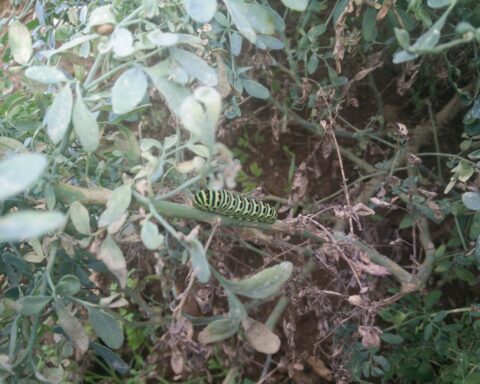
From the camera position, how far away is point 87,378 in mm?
2115

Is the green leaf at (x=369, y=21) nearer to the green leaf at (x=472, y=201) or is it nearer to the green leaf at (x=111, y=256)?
the green leaf at (x=472, y=201)

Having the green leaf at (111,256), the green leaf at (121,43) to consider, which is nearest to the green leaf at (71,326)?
the green leaf at (111,256)

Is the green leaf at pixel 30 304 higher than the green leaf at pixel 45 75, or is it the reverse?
the green leaf at pixel 45 75

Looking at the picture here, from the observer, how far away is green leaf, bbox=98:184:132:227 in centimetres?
80

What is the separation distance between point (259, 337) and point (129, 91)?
0.45m

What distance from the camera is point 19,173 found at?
46cm

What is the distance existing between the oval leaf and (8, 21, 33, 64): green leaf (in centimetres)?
62

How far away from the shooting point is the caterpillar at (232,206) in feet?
3.67

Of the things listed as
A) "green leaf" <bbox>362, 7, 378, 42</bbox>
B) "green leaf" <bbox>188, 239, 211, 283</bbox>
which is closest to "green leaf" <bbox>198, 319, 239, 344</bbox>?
"green leaf" <bbox>188, 239, 211, 283</bbox>

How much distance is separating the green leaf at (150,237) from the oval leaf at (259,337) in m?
0.23

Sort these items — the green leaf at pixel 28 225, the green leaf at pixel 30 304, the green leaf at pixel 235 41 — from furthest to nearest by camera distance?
the green leaf at pixel 235 41 → the green leaf at pixel 30 304 → the green leaf at pixel 28 225

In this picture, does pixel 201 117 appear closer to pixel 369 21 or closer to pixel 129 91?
pixel 129 91

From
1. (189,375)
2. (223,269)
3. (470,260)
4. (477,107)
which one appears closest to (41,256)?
(223,269)

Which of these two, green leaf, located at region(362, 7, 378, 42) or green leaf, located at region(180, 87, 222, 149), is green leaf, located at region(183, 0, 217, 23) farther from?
green leaf, located at region(362, 7, 378, 42)
